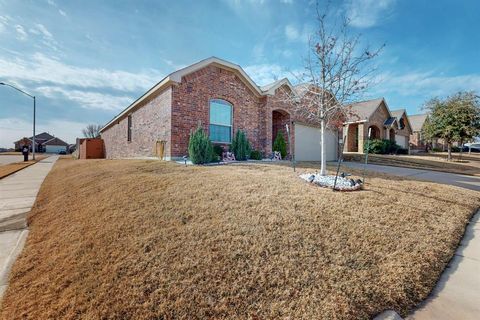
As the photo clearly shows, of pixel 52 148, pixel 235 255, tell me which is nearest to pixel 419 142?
pixel 235 255

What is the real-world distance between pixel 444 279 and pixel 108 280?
419 centimetres

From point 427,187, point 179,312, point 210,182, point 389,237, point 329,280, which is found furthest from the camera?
point 427,187

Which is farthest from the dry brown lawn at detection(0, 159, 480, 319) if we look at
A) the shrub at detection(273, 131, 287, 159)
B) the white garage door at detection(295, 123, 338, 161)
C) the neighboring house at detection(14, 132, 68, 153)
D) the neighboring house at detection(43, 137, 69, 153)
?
the neighboring house at detection(14, 132, 68, 153)

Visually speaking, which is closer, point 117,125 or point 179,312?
point 179,312

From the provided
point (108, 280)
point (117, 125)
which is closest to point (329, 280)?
point (108, 280)

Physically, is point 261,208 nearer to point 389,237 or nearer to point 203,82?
point 389,237

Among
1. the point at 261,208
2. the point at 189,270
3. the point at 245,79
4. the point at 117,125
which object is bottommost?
the point at 189,270

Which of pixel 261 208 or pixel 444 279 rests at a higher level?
pixel 261 208

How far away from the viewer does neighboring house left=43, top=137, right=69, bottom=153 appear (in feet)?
259

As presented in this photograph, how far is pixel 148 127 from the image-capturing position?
1281 cm

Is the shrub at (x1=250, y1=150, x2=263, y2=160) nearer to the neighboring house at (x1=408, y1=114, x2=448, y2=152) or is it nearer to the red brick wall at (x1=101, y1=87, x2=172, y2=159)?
the red brick wall at (x1=101, y1=87, x2=172, y2=159)

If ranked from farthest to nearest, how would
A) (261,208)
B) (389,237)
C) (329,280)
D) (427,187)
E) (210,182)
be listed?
(427,187) → (210,182) → (261,208) → (389,237) → (329,280)

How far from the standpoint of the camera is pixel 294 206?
436cm

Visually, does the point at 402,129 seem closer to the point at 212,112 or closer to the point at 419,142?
the point at 419,142
